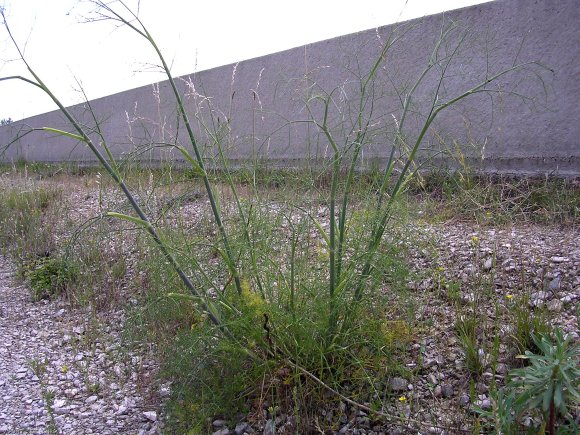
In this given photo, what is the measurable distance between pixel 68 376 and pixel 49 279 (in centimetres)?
165

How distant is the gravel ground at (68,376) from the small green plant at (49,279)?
0.59ft

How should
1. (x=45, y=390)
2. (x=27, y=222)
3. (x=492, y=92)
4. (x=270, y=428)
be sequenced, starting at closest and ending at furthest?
(x=270, y=428)
(x=45, y=390)
(x=492, y=92)
(x=27, y=222)

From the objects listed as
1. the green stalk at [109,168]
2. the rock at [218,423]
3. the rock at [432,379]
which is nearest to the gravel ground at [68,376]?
the rock at [218,423]

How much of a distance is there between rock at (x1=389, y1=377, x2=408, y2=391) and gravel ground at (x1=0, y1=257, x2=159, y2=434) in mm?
1133

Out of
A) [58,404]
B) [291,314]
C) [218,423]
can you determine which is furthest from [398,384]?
[58,404]

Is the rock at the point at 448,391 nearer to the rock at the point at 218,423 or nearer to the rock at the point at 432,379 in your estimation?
the rock at the point at 432,379

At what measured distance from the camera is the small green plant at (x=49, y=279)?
4455 millimetres

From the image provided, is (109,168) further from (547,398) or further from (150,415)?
(547,398)

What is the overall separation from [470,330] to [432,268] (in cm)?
53

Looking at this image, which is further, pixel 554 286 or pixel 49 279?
pixel 49 279

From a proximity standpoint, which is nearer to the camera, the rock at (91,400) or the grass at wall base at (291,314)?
the grass at wall base at (291,314)

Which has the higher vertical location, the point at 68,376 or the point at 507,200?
the point at 507,200

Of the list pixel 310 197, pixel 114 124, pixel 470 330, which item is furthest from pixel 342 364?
pixel 114 124

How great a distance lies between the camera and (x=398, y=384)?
243 centimetres
